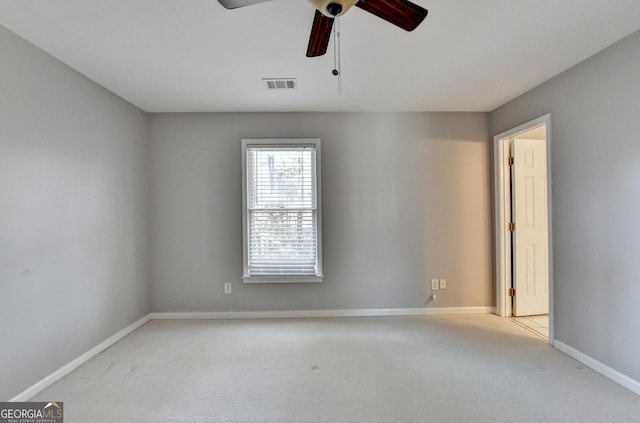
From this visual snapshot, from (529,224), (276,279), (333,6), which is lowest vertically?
(276,279)

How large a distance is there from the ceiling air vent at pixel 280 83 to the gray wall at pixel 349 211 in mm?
674

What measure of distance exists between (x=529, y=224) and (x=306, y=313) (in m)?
2.84

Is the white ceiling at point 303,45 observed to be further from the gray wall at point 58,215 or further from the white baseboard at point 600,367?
the white baseboard at point 600,367

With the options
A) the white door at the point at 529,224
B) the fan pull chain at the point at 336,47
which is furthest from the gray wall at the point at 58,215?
the white door at the point at 529,224

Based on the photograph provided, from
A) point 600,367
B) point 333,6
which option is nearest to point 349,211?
point 333,6

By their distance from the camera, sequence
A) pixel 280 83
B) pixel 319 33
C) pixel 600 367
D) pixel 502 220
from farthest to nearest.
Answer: pixel 502 220, pixel 280 83, pixel 600 367, pixel 319 33

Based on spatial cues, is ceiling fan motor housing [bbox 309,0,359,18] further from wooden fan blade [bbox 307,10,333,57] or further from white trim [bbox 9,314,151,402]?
white trim [bbox 9,314,151,402]

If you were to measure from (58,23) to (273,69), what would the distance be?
4.55 ft

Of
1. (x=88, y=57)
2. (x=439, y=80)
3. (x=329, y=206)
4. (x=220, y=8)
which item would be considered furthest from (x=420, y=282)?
(x=88, y=57)

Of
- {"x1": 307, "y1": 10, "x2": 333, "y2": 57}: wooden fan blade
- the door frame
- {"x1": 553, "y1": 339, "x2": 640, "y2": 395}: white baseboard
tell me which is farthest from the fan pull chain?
{"x1": 553, "y1": 339, "x2": 640, "y2": 395}: white baseboard

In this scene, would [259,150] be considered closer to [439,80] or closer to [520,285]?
[439,80]

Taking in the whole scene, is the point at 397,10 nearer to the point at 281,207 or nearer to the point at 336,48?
the point at 336,48

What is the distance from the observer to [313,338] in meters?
2.75

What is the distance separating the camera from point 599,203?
2.14 metres
